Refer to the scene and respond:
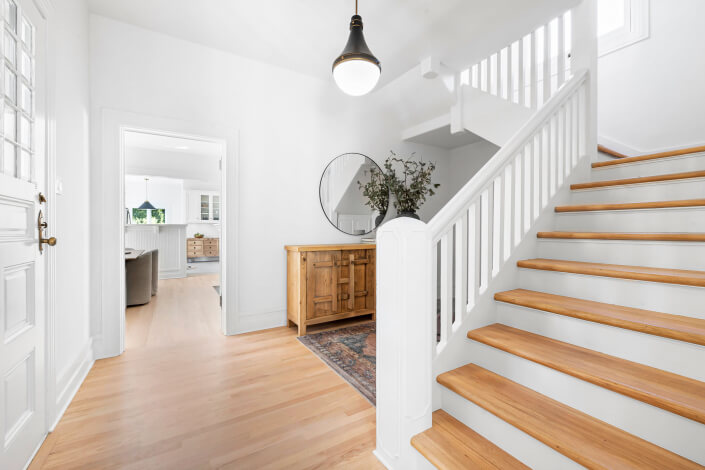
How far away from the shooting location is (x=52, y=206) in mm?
1561

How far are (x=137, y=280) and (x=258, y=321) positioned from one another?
2062mm

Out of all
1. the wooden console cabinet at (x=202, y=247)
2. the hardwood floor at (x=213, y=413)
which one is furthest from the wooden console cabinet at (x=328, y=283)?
the wooden console cabinet at (x=202, y=247)

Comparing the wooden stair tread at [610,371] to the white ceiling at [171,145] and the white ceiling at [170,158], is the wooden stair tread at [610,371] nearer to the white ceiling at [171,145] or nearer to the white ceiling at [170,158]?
the white ceiling at [171,145]

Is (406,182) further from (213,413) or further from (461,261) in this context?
(213,413)

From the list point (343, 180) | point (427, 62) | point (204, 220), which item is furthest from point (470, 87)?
point (204, 220)

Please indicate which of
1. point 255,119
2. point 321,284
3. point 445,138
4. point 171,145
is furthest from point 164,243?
point 445,138

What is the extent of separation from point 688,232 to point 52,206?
10.4 ft

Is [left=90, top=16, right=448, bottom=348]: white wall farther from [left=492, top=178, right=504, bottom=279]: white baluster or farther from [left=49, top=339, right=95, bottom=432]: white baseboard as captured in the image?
[left=492, top=178, right=504, bottom=279]: white baluster

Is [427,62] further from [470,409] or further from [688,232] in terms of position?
[470,409]

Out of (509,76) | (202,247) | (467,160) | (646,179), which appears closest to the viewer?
(646,179)

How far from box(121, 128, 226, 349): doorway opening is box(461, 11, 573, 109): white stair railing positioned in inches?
104

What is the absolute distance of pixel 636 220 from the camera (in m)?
1.58

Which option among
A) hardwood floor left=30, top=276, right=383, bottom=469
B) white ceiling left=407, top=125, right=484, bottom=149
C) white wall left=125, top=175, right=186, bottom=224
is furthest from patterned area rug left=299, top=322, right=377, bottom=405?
white wall left=125, top=175, right=186, bottom=224

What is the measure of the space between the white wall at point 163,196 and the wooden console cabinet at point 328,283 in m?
7.25
